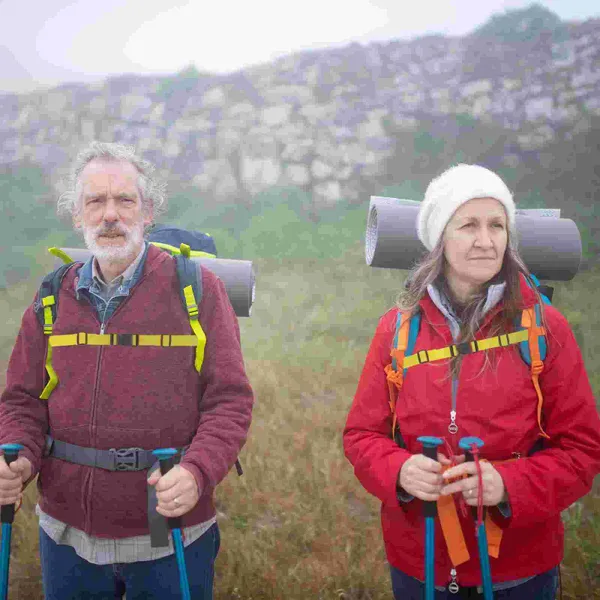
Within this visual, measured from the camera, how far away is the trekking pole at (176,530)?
153 cm

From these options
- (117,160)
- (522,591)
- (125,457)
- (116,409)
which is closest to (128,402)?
(116,409)

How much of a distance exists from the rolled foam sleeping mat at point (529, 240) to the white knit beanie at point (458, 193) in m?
0.35

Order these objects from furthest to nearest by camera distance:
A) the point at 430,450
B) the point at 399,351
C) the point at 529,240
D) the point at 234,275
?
the point at 234,275 < the point at 529,240 < the point at 399,351 < the point at 430,450

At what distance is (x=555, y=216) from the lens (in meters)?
2.34

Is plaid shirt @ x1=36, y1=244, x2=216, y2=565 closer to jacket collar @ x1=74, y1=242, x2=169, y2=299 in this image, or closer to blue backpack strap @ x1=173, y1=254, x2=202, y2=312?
jacket collar @ x1=74, y1=242, x2=169, y2=299

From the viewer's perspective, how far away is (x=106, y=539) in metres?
1.71

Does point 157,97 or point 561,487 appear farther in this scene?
point 157,97

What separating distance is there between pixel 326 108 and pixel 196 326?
4635mm

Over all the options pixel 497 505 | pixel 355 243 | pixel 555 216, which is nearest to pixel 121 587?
pixel 497 505

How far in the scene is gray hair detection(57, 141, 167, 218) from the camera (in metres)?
1.85

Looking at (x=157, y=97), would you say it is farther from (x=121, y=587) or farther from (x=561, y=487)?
(x=561, y=487)

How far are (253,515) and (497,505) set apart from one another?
2378mm

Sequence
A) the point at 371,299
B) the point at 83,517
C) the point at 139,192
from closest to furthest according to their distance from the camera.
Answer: the point at 83,517 → the point at 139,192 → the point at 371,299

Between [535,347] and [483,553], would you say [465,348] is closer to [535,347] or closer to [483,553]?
[535,347]
